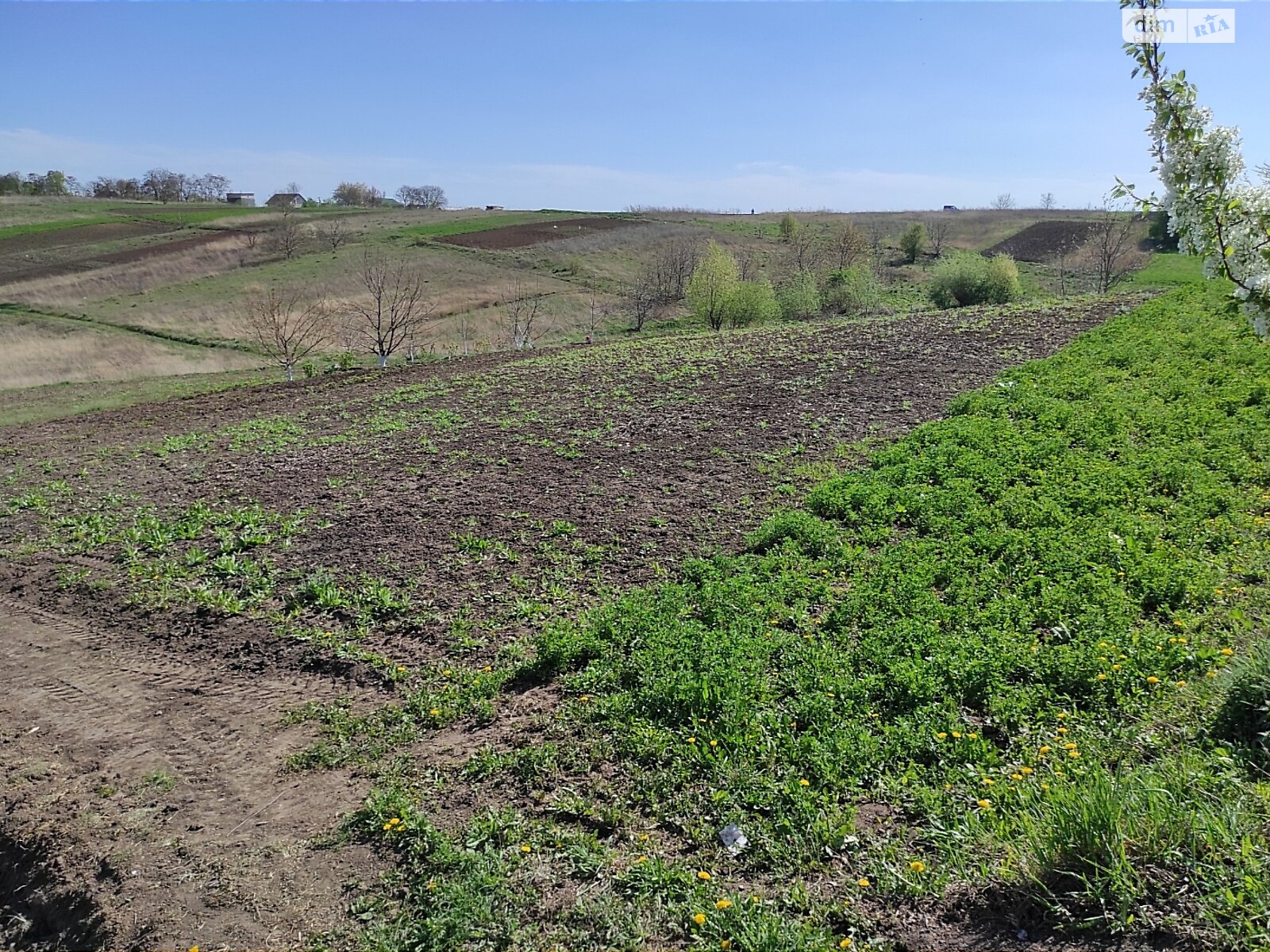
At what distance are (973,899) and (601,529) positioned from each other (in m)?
5.05

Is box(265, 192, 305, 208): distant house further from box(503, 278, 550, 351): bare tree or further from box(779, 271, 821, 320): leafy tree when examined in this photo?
box(779, 271, 821, 320): leafy tree

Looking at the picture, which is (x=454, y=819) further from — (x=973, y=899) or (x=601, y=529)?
(x=601, y=529)

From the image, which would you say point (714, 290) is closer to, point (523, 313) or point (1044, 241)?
point (523, 313)

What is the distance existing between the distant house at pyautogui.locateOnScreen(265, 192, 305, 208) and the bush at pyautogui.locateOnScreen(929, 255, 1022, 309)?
7018 cm

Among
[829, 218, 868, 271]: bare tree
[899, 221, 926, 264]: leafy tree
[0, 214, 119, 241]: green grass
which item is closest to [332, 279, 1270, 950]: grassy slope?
[829, 218, 868, 271]: bare tree

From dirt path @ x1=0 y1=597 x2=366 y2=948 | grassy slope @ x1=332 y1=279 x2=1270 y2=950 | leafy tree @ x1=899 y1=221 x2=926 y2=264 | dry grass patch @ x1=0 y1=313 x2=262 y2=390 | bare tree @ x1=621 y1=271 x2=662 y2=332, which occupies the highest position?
leafy tree @ x1=899 y1=221 x2=926 y2=264

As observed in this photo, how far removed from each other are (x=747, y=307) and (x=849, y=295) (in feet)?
23.3

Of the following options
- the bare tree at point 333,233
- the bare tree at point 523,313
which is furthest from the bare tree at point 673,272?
the bare tree at point 333,233

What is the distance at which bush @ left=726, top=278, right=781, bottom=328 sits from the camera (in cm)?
3225

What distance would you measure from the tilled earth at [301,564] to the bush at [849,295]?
2075 cm

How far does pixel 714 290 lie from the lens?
106ft

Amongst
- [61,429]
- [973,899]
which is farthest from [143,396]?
[973,899]

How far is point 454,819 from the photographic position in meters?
3.89

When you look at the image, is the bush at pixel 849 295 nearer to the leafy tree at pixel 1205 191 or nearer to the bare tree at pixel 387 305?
the bare tree at pixel 387 305
